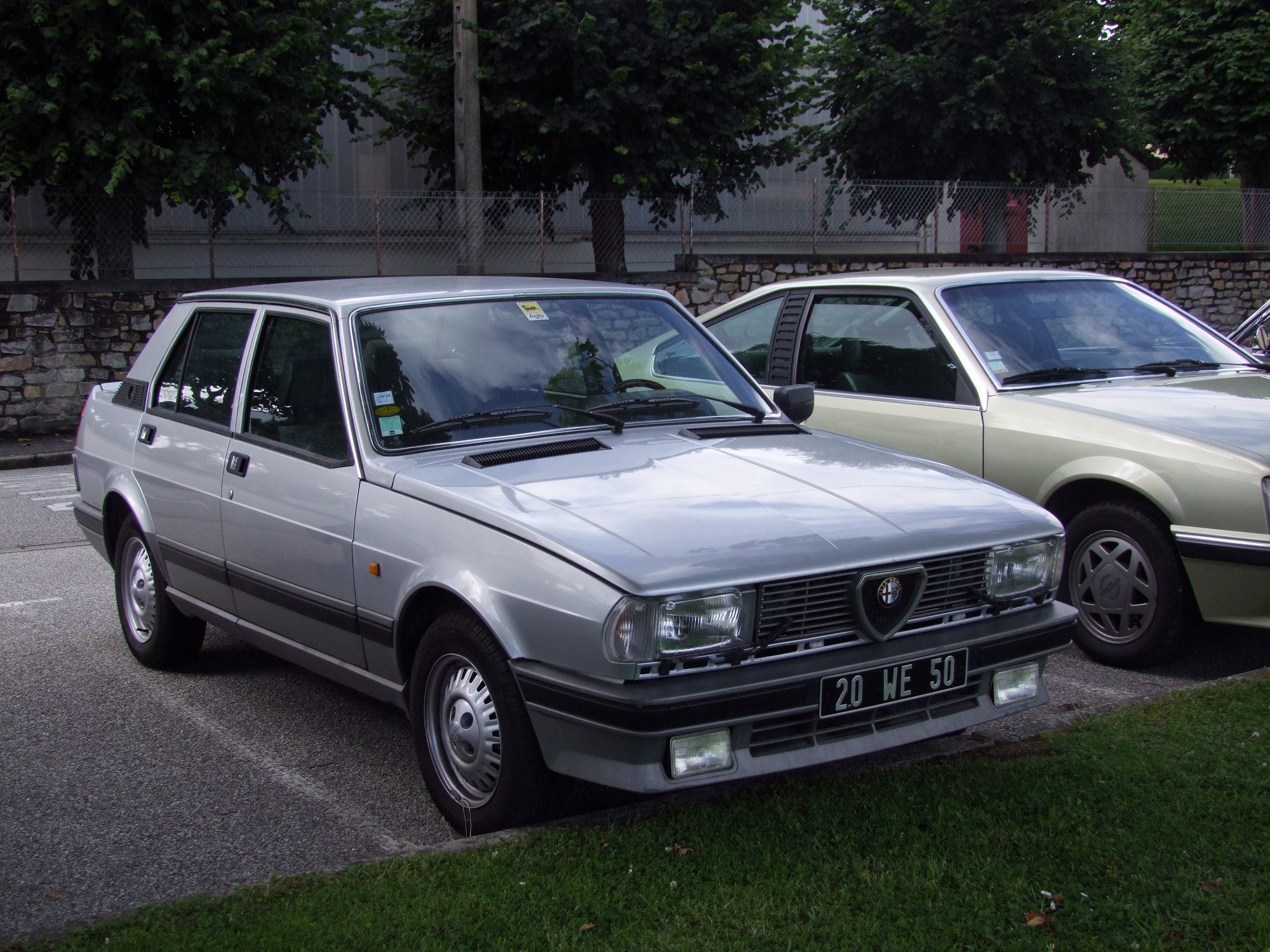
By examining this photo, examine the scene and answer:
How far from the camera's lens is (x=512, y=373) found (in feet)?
15.6

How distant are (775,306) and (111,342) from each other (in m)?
10.4

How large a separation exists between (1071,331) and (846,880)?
13.4 feet

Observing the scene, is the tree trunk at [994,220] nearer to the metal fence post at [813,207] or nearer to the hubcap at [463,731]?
the metal fence post at [813,207]

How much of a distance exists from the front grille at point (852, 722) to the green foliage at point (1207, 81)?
23891mm

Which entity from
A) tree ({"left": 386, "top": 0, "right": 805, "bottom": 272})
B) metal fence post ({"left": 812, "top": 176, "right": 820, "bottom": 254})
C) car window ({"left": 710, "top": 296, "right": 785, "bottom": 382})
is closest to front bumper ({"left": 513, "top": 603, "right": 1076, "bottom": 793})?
car window ({"left": 710, "top": 296, "right": 785, "bottom": 382})

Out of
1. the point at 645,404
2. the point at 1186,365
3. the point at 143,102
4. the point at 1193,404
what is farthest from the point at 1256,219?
the point at 645,404

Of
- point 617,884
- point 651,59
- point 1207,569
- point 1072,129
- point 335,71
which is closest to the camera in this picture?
point 617,884

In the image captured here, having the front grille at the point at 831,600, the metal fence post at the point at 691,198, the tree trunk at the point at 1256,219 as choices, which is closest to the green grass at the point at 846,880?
the front grille at the point at 831,600

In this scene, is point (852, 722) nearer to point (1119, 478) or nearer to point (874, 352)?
point (1119, 478)

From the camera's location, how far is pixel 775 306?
7625 mm

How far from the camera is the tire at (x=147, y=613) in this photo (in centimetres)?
584

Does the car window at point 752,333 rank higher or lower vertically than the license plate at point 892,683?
higher

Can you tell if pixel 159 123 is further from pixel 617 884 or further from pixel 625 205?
pixel 617 884

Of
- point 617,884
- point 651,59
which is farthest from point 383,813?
point 651,59
